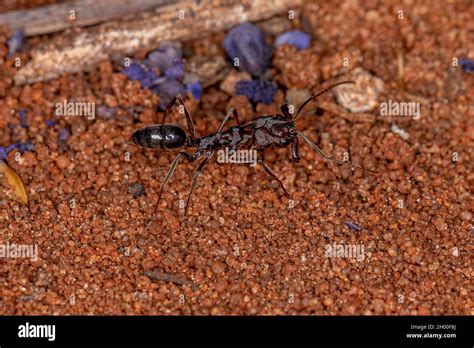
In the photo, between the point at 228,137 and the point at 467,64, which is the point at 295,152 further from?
the point at 467,64

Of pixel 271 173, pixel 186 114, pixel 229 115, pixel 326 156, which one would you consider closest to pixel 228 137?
pixel 229 115

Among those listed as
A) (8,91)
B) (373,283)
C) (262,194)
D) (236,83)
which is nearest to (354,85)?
(236,83)

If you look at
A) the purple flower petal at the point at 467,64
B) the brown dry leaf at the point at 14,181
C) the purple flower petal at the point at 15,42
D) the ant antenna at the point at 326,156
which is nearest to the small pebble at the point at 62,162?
the brown dry leaf at the point at 14,181

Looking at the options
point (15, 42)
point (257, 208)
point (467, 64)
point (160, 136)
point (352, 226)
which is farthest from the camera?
point (467, 64)

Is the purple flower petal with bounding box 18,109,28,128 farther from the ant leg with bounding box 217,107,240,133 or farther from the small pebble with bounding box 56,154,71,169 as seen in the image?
the ant leg with bounding box 217,107,240,133

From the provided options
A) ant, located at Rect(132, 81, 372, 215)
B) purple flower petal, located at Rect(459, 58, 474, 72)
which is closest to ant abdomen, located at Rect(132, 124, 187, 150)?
ant, located at Rect(132, 81, 372, 215)

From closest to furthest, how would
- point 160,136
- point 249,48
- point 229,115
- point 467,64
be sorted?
point 160,136
point 229,115
point 249,48
point 467,64
